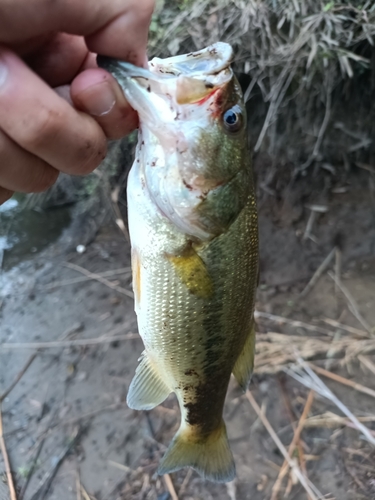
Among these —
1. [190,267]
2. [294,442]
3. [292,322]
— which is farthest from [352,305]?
[190,267]

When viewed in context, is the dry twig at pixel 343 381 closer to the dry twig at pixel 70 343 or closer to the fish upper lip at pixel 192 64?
the dry twig at pixel 70 343

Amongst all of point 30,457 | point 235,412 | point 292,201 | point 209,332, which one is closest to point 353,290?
point 292,201

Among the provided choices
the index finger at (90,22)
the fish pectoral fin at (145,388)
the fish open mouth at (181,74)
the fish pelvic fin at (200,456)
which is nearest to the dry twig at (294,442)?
the fish pelvic fin at (200,456)

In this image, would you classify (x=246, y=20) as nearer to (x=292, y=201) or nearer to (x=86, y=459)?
(x=292, y=201)

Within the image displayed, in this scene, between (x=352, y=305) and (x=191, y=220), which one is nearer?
(x=191, y=220)

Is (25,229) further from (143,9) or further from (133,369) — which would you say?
(143,9)

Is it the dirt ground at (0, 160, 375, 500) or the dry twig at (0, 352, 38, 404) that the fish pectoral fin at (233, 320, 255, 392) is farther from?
the dry twig at (0, 352, 38, 404)

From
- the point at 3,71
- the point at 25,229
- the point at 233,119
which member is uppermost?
the point at 3,71

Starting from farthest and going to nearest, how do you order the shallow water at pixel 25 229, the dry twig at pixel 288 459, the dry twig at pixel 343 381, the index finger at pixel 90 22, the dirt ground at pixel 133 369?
the shallow water at pixel 25 229 → the dry twig at pixel 343 381 → the dirt ground at pixel 133 369 → the dry twig at pixel 288 459 → the index finger at pixel 90 22
